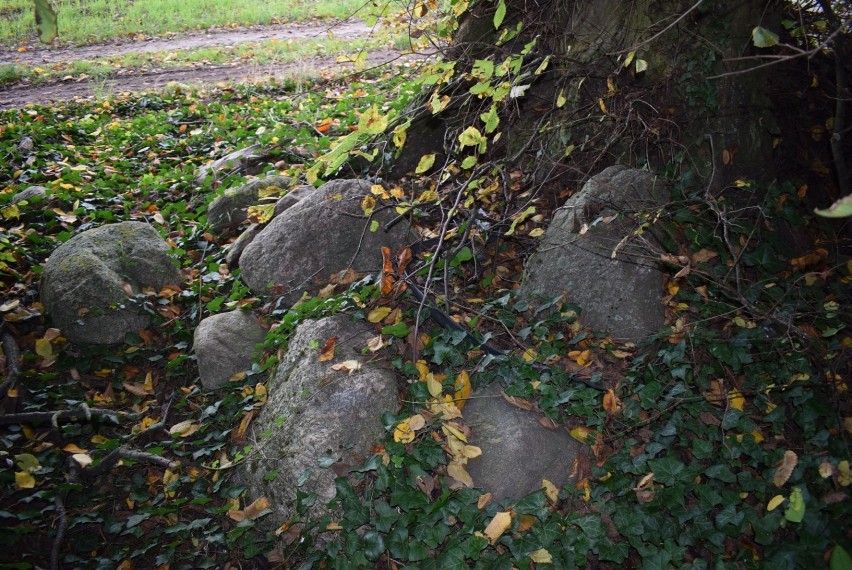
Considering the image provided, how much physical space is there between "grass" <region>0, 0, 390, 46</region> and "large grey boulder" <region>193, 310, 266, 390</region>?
1029cm

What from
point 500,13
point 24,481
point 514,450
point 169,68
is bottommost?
point 24,481

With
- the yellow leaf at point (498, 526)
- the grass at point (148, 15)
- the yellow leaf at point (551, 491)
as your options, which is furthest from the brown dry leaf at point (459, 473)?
the grass at point (148, 15)

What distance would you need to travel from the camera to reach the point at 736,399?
2.88 meters

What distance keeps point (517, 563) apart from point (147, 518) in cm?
185

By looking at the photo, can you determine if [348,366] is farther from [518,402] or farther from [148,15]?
[148,15]

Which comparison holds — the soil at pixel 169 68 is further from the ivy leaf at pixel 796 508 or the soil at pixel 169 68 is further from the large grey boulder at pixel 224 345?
the ivy leaf at pixel 796 508

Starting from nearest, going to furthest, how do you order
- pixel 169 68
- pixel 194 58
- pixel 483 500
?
pixel 483 500 → pixel 169 68 → pixel 194 58

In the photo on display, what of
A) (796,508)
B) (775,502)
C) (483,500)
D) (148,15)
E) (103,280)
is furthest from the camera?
(148,15)

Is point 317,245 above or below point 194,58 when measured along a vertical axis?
below

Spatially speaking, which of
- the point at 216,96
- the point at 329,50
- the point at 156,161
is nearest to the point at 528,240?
the point at 156,161

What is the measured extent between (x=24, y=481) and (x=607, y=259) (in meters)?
3.31

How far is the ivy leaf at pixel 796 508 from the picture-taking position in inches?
89.0

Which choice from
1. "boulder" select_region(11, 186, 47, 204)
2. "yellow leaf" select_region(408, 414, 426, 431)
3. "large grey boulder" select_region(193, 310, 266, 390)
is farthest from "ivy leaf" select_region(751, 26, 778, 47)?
"boulder" select_region(11, 186, 47, 204)

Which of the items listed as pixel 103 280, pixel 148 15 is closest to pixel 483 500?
pixel 103 280
